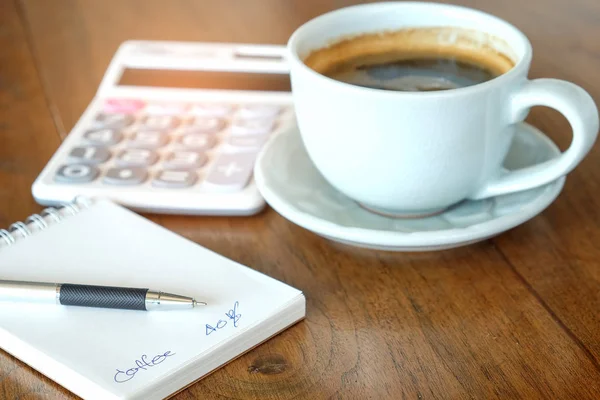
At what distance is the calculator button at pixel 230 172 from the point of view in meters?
0.59

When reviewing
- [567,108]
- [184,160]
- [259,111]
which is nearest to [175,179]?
[184,160]

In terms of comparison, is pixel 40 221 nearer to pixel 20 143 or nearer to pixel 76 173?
pixel 76 173

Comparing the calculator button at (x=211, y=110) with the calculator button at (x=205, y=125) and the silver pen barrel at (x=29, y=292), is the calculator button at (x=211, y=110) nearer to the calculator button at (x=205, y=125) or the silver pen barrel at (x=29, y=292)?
the calculator button at (x=205, y=125)

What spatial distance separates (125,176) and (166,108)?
5.2 inches

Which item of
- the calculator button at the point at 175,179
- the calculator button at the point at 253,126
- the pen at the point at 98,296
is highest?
the pen at the point at 98,296

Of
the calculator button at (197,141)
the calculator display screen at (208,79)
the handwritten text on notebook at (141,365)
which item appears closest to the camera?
the handwritten text on notebook at (141,365)

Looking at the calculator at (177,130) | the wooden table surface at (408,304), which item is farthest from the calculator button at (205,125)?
the wooden table surface at (408,304)

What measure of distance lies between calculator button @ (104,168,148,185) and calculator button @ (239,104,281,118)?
13 cm

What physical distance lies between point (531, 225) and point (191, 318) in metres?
0.27

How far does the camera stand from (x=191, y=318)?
46 cm

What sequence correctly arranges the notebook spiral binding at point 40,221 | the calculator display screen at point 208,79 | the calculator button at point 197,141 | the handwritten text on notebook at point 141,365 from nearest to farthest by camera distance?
the handwritten text on notebook at point 141,365 < the notebook spiral binding at point 40,221 < the calculator button at point 197,141 < the calculator display screen at point 208,79

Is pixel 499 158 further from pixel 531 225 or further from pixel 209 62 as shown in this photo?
pixel 209 62

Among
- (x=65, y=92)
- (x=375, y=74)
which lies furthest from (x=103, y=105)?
(x=375, y=74)

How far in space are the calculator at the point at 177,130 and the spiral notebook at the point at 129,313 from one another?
5cm
